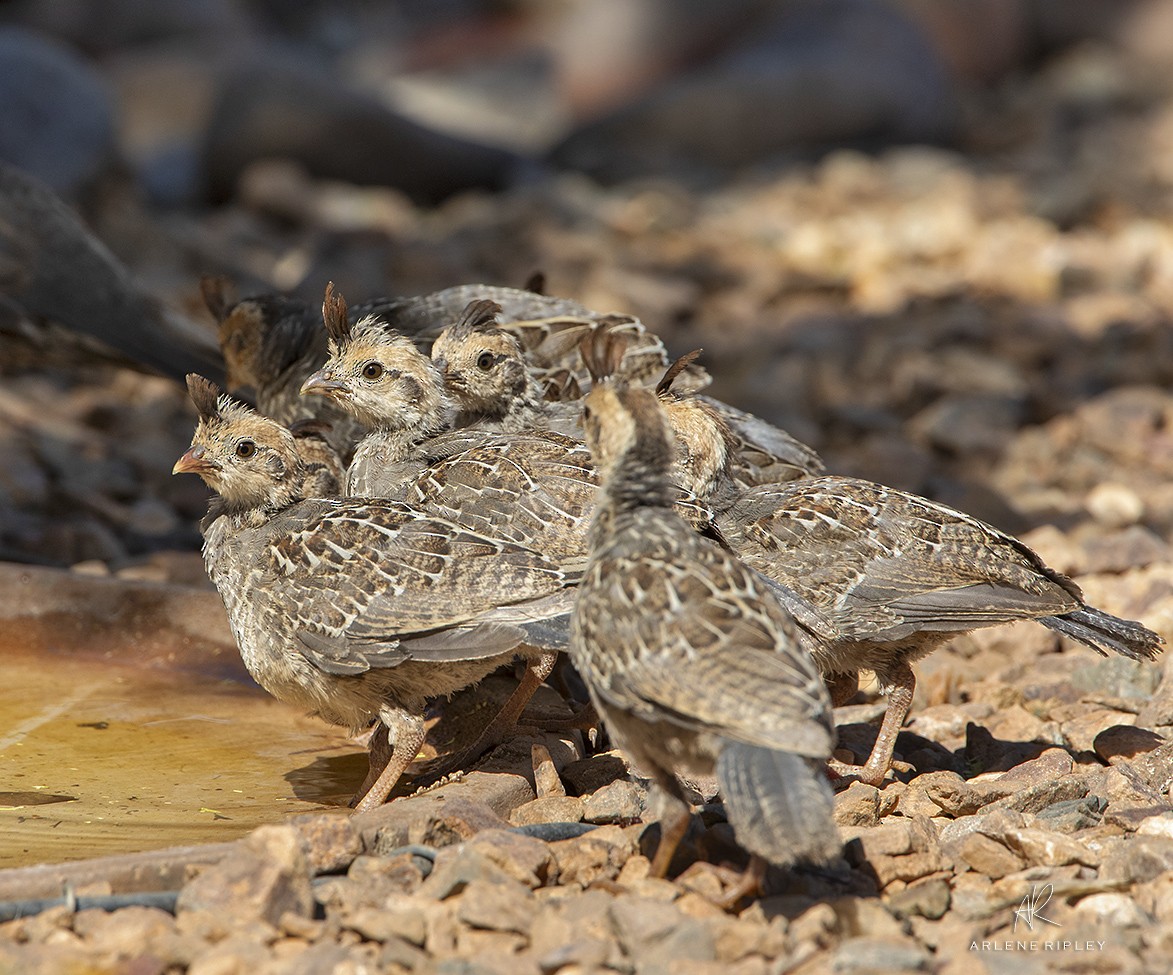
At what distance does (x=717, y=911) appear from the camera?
4250 mm

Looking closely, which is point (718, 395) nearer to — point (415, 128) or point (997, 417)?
point (997, 417)

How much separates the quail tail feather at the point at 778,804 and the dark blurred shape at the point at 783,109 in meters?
13.0

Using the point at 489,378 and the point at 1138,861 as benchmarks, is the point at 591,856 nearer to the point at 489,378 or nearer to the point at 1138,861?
the point at 1138,861

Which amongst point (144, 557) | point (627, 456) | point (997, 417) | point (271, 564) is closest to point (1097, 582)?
point (997, 417)

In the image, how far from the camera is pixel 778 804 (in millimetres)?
4004

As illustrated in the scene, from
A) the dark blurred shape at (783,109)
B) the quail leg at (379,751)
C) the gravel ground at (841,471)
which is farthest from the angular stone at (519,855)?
the dark blurred shape at (783,109)

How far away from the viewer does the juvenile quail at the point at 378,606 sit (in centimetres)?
516

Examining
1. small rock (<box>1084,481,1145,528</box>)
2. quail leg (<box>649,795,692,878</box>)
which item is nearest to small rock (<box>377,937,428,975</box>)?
quail leg (<box>649,795,692,878</box>)

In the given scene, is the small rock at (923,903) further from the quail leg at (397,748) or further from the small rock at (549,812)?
the quail leg at (397,748)

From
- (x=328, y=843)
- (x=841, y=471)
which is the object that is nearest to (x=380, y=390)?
(x=328, y=843)

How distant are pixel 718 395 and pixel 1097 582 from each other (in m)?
3.80

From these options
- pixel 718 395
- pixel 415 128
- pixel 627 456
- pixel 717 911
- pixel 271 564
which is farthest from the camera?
pixel 415 128
